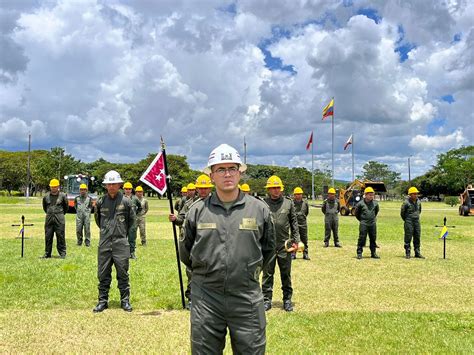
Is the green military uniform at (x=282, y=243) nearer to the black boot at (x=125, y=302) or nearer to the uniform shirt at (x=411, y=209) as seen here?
the black boot at (x=125, y=302)

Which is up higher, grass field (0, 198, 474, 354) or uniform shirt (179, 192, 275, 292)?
uniform shirt (179, 192, 275, 292)

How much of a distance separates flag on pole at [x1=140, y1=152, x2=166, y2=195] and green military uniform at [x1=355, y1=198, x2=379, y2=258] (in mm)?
8720

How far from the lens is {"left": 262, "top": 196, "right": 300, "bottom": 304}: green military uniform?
8086mm

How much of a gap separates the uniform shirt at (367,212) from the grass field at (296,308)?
1.43 metres

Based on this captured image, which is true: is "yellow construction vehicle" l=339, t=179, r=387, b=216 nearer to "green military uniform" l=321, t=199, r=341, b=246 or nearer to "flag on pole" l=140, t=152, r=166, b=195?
"green military uniform" l=321, t=199, r=341, b=246

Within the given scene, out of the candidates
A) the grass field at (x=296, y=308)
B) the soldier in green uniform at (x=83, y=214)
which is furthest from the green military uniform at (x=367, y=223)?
the soldier in green uniform at (x=83, y=214)

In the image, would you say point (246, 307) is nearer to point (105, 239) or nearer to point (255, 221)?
point (255, 221)

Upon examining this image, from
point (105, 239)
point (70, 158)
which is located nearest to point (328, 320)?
point (105, 239)

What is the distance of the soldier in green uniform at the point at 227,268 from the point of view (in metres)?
3.70

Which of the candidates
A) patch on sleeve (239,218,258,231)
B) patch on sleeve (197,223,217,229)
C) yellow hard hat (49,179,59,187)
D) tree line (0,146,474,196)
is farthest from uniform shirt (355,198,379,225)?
tree line (0,146,474,196)

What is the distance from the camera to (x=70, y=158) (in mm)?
81312

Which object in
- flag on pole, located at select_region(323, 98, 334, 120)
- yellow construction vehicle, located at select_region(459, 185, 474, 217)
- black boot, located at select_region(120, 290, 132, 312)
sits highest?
flag on pole, located at select_region(323, 98, 334, 120)

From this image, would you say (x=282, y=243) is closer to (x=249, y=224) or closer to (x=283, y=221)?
(x=283, y=221)

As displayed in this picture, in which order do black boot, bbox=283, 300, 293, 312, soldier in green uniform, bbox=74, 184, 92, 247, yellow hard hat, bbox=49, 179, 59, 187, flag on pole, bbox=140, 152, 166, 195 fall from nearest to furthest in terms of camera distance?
flag on pole, bbox=140, 152, 166, 195 < black boot, bbox=283, 300, 293, 312 < yellow hard hat, bbox=49, 179, 59, 187 < soldier in green uniform, bbox=74, 184, 92, 247
